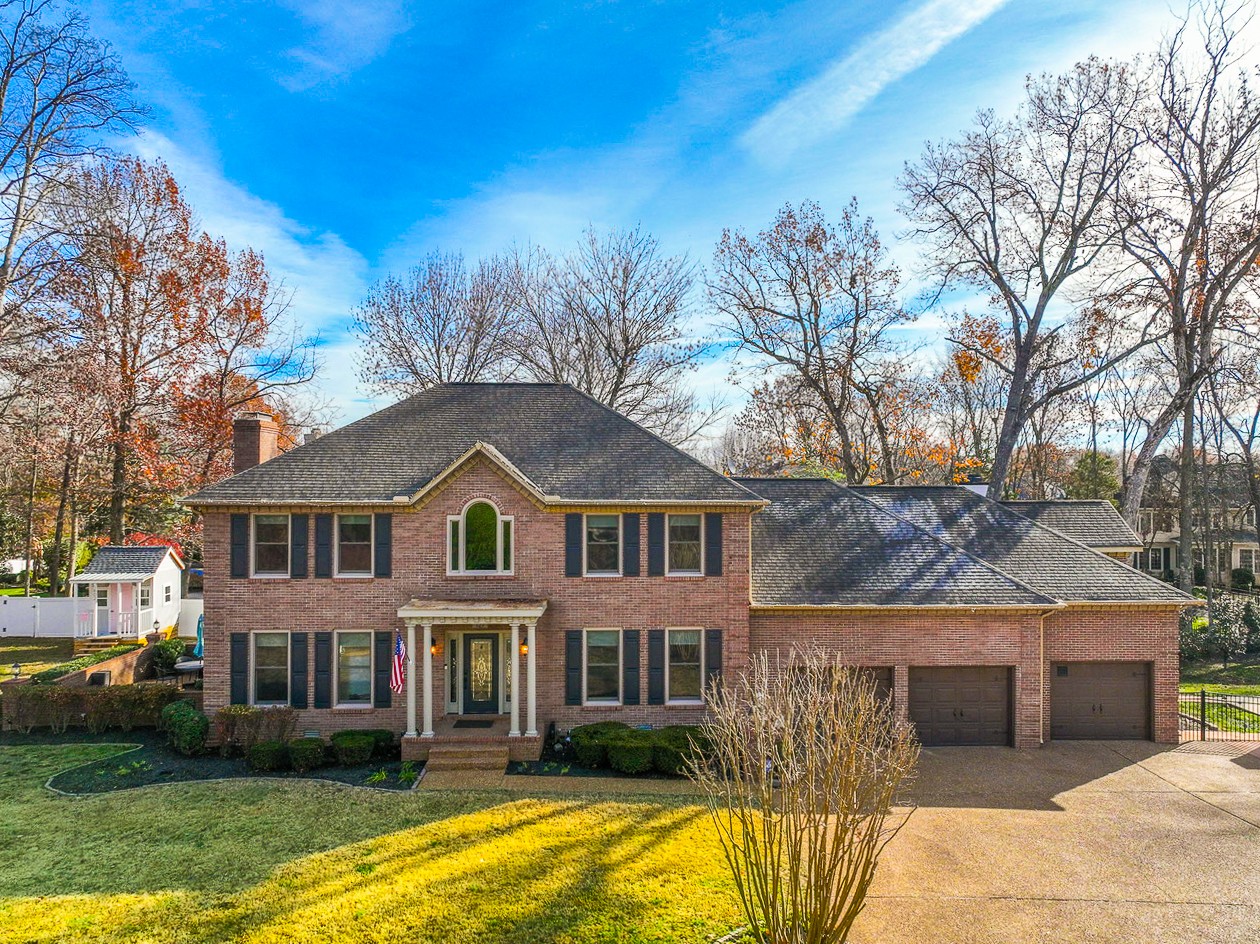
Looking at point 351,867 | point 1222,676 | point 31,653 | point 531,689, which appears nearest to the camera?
point 351,867

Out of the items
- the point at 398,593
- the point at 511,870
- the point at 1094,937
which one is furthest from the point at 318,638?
the point at 1094,937

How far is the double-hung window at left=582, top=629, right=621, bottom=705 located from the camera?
51.8ft

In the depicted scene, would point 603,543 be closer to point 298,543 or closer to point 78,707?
point 298,543

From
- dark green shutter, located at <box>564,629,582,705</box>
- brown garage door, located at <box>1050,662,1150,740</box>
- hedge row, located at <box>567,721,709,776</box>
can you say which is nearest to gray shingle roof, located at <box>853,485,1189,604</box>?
brown garage door, located at <box>1050,662,1150,740</box>

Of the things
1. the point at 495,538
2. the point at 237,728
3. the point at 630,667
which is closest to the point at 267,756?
the point at 237,728

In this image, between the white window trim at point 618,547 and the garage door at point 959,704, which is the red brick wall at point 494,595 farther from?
the garage door at point 959,704

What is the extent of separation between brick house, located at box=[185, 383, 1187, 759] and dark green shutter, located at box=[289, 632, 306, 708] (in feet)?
0.15

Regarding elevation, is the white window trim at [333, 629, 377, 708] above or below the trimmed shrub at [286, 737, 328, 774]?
above

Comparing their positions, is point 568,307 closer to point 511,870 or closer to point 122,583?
point 122,583

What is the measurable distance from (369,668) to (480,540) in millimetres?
3783

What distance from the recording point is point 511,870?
965 centimetres

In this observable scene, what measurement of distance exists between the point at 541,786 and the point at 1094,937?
→ 8650mm

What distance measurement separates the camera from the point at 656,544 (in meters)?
15.9

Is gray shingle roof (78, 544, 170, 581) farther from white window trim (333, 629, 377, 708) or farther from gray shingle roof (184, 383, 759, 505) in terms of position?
white window trim (333, 629, 377, 708)
